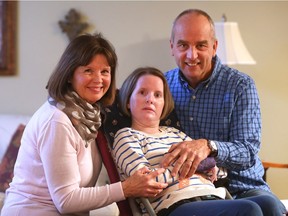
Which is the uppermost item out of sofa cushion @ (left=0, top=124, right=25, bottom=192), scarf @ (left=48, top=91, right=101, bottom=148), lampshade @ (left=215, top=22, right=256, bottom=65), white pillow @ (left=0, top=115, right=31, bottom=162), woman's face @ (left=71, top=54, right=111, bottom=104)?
lampshade @ (left=215, top=22, right=256, bottom=65)

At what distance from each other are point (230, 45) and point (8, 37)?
176cm

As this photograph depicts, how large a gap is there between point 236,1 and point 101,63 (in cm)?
193

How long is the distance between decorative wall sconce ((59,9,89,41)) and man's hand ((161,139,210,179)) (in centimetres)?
187

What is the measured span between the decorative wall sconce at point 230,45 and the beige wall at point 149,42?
282 millimetres

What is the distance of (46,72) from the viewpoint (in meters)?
3.26

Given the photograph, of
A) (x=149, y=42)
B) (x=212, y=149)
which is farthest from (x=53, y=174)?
(x=149, y=42)

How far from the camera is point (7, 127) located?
2.92m

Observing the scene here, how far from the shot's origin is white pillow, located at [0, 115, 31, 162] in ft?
9.41

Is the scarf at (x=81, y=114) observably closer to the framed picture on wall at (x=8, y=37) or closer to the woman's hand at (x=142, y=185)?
the woman's hand at (x=142, y=185)

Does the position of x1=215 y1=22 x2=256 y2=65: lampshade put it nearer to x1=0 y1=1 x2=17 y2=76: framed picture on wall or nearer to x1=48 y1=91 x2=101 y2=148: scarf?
x1=48 y1=91 x2=101 y2=148: scarf

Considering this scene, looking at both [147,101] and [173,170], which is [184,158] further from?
[147,101]

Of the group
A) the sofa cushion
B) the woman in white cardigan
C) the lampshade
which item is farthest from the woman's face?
the lampshade

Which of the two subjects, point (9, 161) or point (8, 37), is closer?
point (9, 161)

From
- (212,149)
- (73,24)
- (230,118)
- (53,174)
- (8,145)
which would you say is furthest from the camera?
(73,24)
